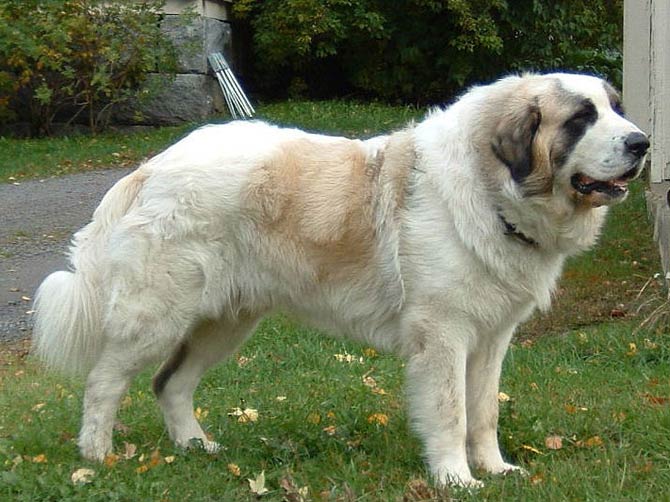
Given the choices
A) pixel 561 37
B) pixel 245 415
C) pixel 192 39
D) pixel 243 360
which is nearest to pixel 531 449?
pixel 245 415

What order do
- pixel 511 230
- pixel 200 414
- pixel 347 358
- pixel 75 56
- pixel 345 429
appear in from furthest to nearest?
pixel 75 56
pixel 347 358
pixel 200 414
pixel 345 429
pixel 511 230

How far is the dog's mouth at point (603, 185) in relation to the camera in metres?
4.46

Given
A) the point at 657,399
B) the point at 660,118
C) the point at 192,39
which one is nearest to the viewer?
the point at 657,399

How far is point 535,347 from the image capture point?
7.11m

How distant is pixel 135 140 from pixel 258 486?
1368 centimetres

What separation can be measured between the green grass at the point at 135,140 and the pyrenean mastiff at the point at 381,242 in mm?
10059

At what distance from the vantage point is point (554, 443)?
4.98 metres

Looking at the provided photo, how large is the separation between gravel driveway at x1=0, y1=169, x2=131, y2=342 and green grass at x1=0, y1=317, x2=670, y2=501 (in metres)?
2.01

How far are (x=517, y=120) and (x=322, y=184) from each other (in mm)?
881

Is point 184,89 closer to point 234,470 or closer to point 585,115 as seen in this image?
point 234,470

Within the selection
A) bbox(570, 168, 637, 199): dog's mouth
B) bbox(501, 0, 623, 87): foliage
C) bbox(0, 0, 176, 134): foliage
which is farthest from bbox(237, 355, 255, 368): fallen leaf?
bbox(501, 0, 623, 87): foliage

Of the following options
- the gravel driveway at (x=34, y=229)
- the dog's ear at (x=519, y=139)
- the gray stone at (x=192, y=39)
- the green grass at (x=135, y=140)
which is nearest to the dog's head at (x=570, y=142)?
the dog's ear at (x=519, y=139)

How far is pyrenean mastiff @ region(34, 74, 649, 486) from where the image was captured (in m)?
4.60

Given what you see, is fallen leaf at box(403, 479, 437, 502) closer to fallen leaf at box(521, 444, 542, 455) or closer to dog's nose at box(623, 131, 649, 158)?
Result: fallen leaf at box(521, 444, 542, 455)
